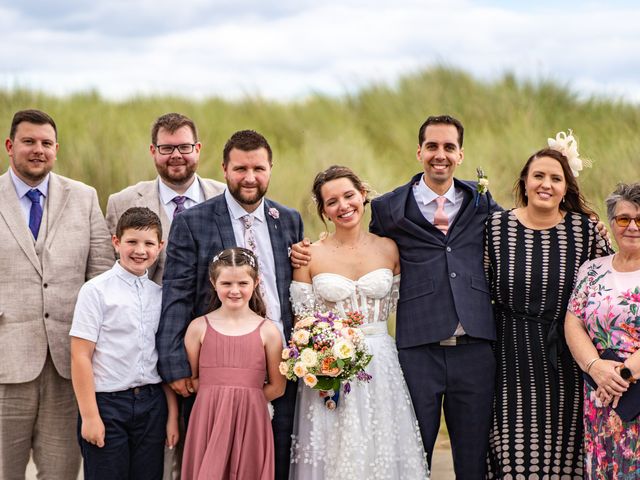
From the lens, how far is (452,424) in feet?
14.3

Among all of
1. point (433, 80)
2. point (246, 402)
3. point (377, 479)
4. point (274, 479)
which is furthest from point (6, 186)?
point (433, 80)

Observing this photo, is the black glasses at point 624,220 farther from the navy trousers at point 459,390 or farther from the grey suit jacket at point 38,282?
the grey suit jacket at point 38,282

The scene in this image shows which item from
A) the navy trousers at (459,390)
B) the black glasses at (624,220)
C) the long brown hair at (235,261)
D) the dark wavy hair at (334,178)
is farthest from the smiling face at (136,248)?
the black glasses at (624,220)

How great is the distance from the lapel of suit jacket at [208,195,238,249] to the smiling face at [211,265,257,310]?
25cm

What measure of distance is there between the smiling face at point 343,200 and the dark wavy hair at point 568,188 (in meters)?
0.93

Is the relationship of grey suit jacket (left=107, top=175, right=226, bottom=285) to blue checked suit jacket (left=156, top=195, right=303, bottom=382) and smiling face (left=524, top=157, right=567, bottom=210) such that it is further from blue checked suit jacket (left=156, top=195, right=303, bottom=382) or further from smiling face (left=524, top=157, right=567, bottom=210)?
smiling face (left=524, top=157, right=567, bottom=210)

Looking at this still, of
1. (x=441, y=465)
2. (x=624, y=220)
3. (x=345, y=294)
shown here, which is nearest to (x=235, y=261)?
(x=345, y=294)

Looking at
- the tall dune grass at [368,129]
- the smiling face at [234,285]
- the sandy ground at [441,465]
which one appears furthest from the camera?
the tall dune grass at [368,129]

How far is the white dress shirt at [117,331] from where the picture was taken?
3967 millimetres

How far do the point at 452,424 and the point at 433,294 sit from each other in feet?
2.30

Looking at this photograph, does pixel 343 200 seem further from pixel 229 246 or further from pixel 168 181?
pixel 168 181

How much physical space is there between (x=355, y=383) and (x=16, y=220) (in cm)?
200

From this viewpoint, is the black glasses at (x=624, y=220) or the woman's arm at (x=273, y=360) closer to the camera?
the black glasses at (x=624, y=220)

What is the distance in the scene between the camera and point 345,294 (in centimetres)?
428
